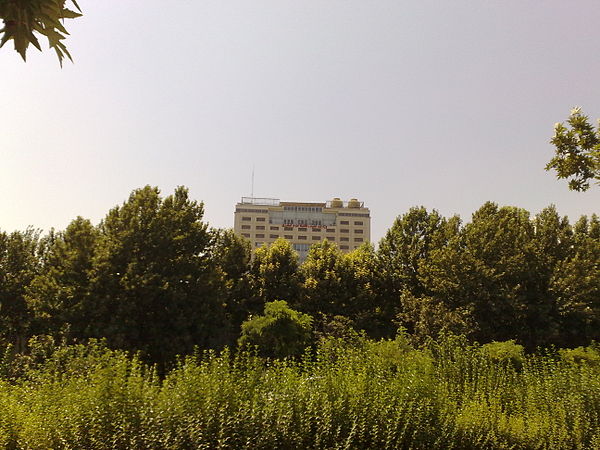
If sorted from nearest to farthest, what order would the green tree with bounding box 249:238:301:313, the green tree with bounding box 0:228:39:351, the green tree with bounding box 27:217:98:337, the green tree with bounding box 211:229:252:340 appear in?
the green tree with bounding box 27:217:98:337, the green tree with bounding box 0:228:39:351, the green tree with bounding box 211:229:252:340, the green tree with bounding box 249:238:301:313

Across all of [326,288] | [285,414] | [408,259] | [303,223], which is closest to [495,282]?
[408,259]

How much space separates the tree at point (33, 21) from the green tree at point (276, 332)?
16.9 m

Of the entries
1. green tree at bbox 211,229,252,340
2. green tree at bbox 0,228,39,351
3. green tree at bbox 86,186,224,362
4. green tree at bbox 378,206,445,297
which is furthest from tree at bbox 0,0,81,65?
green tree at bbox 378,206,445,297

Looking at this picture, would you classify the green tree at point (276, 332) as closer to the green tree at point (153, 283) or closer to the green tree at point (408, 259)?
the green tree at point (153, 283)

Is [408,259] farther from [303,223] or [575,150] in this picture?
[303,223]

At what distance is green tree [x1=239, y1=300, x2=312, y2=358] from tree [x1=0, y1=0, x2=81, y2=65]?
55.5 ft

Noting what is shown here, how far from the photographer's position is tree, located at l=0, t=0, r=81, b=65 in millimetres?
1990

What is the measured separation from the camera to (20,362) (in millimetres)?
18734

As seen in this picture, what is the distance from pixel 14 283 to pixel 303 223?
94754 mm

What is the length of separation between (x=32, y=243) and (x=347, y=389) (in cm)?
2237

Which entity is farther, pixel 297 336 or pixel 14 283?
pixel 14 283

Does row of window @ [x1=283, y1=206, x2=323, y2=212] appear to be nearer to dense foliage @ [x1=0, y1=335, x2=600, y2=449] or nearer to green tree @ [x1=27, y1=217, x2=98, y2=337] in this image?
green tree @ [x1=27, y1=217, x2=98, y2=337]

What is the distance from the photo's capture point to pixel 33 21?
205cm

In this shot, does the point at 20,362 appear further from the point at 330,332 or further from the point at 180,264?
the point at 330,332
